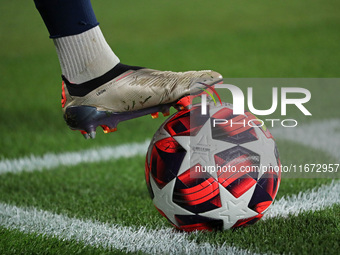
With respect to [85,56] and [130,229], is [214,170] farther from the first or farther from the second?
[85,56]

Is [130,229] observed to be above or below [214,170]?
below

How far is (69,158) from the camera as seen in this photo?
4934 millimetres

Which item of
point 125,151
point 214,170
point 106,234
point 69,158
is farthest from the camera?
point 125,151

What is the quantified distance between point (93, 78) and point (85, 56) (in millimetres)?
133

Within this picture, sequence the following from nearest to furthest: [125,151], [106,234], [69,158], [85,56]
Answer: [106,234] → [85,56] → [69,158] → [125,151]

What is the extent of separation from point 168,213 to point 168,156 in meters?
0.31

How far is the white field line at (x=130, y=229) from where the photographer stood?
99.2 inches

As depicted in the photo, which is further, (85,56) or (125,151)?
(125,151)

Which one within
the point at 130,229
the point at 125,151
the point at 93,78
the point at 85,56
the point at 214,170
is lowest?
the point at 125,151

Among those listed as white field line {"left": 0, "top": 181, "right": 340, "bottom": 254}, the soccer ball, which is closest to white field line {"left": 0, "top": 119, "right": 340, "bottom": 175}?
white field line {"left": 0, "top": 181, "right": 340, "bottom": 254}

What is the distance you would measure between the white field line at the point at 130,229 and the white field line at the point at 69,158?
1183mm

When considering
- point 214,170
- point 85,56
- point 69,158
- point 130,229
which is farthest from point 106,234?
point 69,158

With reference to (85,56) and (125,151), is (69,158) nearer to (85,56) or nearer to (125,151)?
(125,151)

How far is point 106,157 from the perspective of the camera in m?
Result: 4.96
